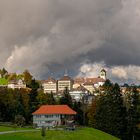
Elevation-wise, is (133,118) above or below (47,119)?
above

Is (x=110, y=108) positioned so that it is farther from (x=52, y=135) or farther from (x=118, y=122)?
(x=52, y=135)

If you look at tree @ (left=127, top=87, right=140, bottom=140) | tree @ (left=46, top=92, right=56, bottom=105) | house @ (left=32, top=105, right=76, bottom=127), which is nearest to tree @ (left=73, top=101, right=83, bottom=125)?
tree @ (left=46, top=92, right=56, bottom=105)

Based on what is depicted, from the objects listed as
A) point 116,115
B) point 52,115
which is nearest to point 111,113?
point 116,115

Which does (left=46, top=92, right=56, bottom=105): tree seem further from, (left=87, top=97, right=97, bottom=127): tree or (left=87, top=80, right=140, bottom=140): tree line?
(left=87, top=80, right=140, bottom=140): tree line

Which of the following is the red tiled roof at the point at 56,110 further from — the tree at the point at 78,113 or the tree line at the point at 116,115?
the tree at the point at 78,113

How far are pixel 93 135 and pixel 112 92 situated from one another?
2992 centimetres

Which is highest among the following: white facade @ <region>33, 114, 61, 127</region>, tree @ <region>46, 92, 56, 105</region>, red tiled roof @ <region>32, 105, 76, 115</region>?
tree @ <region>46, 92, 56, 105</region>

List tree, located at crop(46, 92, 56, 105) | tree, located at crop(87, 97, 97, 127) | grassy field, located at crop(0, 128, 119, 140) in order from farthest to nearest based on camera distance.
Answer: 1. tree, located at crop(46, 92, 56, 105)
2. tree, located at crop(87, 97, 97, 127)
3. grassy field, located at crop(0, 128, 119, 140)

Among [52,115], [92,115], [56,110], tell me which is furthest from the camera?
[92,115]

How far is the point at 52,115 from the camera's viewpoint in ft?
378

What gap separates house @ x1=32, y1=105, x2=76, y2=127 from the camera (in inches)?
4453

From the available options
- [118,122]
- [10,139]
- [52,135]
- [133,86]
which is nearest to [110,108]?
[118,122]

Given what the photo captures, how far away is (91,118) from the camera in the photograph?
4705 inches

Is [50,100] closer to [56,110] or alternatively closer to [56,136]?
[56,110]
